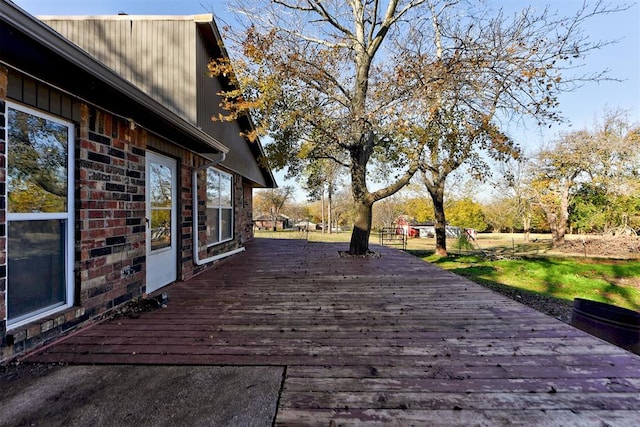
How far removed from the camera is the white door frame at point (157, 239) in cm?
436

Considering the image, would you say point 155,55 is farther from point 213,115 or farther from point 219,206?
point 219,206

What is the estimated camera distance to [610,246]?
14523 mm

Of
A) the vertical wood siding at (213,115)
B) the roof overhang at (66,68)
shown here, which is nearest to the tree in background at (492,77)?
the vertical wood siding at (213,115)

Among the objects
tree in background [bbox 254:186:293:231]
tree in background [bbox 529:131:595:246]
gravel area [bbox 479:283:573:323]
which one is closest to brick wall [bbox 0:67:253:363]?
gravel area [bbox 479:283:573:323]

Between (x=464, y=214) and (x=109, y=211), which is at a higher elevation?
(x=464, y=214)

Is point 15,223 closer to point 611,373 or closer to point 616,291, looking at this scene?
point 611,373

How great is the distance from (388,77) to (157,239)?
6.45 m

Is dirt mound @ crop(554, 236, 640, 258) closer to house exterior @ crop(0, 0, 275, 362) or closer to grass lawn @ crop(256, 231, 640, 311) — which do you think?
grass lawn @ crop(256, 231, 640, 311)

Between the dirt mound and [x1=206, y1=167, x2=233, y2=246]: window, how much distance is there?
55.9 ft

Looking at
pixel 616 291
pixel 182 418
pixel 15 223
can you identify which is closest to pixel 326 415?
pixel 182 418

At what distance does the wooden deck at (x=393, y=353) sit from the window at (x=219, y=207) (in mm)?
2546

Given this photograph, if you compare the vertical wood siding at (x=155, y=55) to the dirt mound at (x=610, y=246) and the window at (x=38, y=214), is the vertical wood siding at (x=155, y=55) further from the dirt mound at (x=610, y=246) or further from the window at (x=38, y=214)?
the dirt mound at (x=610, y=246)

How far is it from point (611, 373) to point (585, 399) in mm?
536

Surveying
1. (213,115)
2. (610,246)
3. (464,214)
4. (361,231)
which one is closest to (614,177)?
(610,246)
